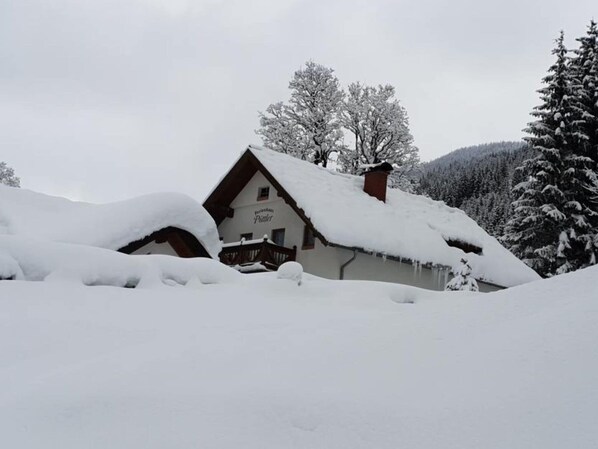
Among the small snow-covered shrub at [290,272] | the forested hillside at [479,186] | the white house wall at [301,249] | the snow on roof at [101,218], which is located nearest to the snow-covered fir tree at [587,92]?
the white house wall at [301,249]

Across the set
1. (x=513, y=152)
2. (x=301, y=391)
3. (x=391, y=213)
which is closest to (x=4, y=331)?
(x=301, y=391)

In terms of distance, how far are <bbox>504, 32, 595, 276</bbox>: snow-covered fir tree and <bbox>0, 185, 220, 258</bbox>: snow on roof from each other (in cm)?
1563

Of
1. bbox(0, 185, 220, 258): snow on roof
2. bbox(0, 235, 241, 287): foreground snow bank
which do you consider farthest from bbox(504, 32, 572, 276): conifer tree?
bbox(0, 235, 241, 287): foreground snow bank

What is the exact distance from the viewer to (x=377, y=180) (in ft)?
81.4

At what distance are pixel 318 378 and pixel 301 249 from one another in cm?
1781

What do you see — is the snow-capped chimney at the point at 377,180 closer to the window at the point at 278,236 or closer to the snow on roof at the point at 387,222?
the snow on roof at the point at 387,222

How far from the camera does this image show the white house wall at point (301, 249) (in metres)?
20.9

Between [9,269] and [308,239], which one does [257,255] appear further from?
[9,269]

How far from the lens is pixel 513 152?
3361 inches

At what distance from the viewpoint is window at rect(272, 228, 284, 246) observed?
23077 millimetres

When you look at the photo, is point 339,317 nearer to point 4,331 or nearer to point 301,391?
point 301,391

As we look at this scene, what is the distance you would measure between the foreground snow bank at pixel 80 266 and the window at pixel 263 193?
1494 cm

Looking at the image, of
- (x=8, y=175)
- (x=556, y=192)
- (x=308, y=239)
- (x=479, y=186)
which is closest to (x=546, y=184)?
(x=556, y=192)

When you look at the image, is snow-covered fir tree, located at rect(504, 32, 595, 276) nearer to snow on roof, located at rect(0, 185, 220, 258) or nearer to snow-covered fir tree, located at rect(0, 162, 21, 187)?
snow on roof, located at rect(0, 185, 220, 258)
